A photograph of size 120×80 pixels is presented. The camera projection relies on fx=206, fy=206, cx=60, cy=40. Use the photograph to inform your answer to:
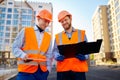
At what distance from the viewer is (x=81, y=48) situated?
10.6 ft

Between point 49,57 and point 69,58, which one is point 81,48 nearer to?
point 69,58

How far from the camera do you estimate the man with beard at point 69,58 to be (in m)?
3.37

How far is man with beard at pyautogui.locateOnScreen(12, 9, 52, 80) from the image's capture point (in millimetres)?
3152

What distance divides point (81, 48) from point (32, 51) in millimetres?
778

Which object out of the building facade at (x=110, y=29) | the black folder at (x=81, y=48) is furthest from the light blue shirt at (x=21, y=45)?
the building facade at (x=110, y=29)

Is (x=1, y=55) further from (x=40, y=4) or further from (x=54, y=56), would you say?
(x=54, y=56)

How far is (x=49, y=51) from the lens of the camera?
352 cm

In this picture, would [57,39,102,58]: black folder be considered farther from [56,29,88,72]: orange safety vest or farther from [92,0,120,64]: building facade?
[92,0,120,64]: building facade

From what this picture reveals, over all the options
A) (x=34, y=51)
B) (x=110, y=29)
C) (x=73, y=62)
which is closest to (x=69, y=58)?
(x=73, y=62)

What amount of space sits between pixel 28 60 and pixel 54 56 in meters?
0.57

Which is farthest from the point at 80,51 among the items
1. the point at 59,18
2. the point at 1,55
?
the point at 1,55

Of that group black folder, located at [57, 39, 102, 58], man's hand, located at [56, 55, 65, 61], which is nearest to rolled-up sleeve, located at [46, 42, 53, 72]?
man's hand, located at [56, 55, 65, 61]

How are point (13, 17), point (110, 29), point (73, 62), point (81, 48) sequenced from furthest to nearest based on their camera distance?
point (110, 29) → point (13, 17) → point (73, 62) → point (81, 48)

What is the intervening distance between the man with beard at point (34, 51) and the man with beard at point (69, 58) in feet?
0.64
